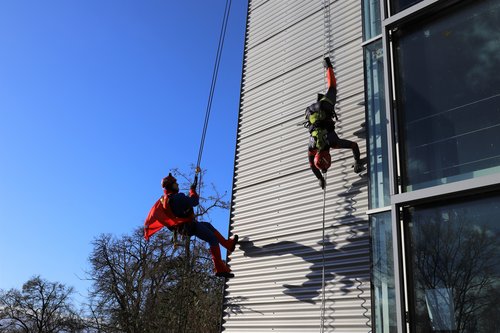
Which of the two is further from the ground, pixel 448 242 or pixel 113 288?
pixel 113 288

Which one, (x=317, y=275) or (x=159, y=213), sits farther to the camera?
(x=159, y=213)

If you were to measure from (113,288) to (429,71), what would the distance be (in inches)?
649

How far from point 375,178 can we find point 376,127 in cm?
61

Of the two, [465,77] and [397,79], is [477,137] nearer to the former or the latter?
[465,77]

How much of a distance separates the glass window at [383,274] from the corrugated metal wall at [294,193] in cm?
76

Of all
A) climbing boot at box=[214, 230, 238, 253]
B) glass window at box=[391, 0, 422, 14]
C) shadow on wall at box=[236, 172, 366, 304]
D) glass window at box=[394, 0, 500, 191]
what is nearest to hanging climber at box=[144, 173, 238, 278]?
climbing boot at box=[214, 230, 238, 253]

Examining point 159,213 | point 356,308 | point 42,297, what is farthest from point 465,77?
point 42,297

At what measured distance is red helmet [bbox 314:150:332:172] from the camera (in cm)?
633

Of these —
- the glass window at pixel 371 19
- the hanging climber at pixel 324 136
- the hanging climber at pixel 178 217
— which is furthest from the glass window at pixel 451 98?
the hanging climber at pixel 178 217

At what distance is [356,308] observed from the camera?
5684mm

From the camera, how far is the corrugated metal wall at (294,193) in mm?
6148

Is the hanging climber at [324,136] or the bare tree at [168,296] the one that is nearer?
the hanging climber at [324,136]

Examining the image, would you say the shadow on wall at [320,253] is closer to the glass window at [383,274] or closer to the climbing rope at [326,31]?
the glass window at [383,274]

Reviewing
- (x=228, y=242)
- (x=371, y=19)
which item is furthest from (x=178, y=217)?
(x=371, y=19)
